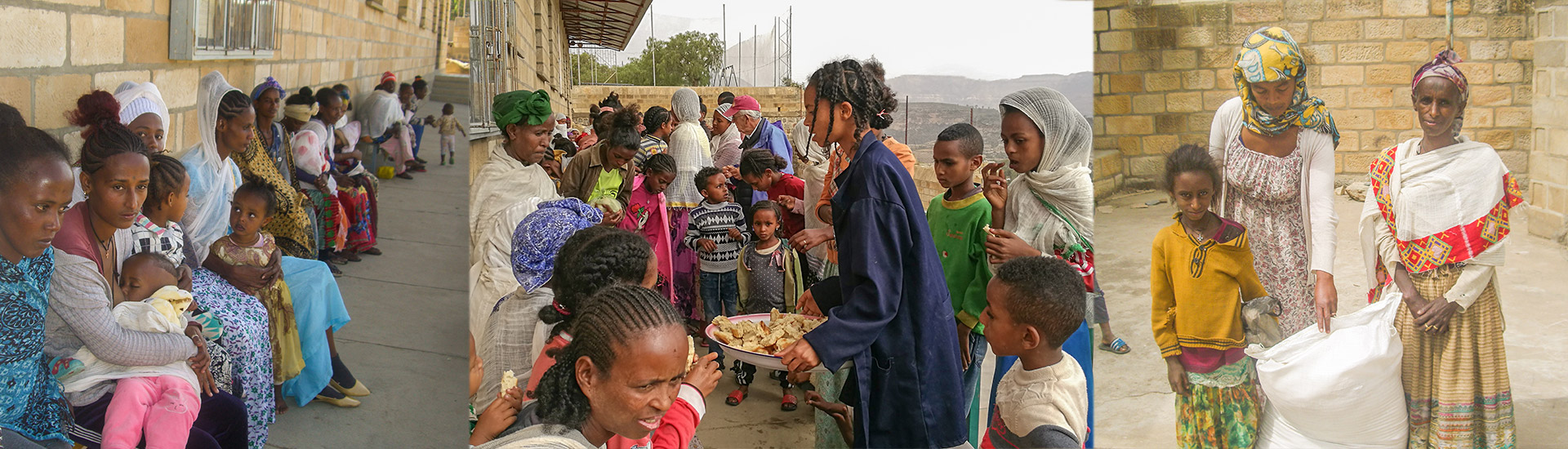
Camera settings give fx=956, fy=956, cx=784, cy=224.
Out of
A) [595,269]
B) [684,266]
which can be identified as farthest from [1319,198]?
[684,266]

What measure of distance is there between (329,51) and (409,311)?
0.75m

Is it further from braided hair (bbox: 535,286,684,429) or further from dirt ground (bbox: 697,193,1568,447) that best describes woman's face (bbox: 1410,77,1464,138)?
braided hair (bbox: 535,286,684,429)

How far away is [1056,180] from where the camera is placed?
3.07 metres

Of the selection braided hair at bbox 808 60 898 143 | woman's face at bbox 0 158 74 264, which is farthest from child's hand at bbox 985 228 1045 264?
woman's face at bbox 0 158 74 264

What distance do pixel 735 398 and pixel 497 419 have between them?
90.3 inches

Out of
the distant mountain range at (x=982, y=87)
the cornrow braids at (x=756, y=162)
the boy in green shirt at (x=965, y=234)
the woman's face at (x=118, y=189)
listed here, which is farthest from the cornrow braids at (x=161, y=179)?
the cornrow braids at (x=756, y=162)

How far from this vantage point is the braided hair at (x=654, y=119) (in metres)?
5.23

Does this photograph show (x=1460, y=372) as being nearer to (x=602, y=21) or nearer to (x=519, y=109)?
(x=519, y=109)

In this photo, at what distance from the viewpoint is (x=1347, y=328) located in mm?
3035

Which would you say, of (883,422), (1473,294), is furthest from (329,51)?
(1473,294)

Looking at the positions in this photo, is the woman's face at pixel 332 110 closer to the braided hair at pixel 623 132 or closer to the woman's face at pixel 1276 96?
the braided hair at pixel 623 132

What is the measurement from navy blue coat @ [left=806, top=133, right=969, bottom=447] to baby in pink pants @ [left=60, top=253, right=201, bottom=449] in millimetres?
1487

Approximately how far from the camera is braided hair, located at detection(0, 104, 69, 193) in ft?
6.16

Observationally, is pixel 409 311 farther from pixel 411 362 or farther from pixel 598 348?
pixel 598 348
